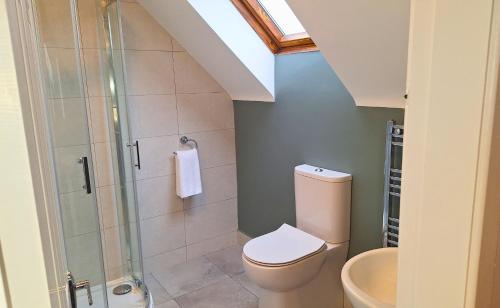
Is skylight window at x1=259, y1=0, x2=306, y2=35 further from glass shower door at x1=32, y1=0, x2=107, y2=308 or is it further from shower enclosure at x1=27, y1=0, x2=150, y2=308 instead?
glass shower door at x1=32, y1=0, x2=107, y2=308

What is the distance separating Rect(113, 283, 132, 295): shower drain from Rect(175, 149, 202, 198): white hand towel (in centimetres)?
73

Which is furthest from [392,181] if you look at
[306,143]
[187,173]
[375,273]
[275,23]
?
[187,173]

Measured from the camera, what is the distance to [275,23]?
247 cm

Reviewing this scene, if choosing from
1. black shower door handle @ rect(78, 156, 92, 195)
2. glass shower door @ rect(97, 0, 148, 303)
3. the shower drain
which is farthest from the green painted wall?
black shower door handle @ rect(78, 156, 92, 195)

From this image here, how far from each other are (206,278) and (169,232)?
47 centimetres

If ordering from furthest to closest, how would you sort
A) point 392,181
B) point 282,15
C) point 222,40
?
1. point 282,15
2. point 222,40
3. point 392,181

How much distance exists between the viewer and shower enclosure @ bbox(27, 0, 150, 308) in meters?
1.47

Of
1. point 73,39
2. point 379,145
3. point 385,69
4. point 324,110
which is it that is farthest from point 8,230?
point 324,110

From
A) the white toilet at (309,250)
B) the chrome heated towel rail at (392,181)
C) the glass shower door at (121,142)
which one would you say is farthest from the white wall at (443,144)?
the glass shower door at (121,142)

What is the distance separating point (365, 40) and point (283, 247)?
1.22 meters

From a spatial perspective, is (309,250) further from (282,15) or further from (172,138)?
(282,15)

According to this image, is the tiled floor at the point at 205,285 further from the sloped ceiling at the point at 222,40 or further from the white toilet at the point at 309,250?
the sloped ceiling at the point at 222,40

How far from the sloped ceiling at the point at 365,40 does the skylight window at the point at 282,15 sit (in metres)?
0.65

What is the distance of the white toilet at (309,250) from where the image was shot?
2041 millimetres
